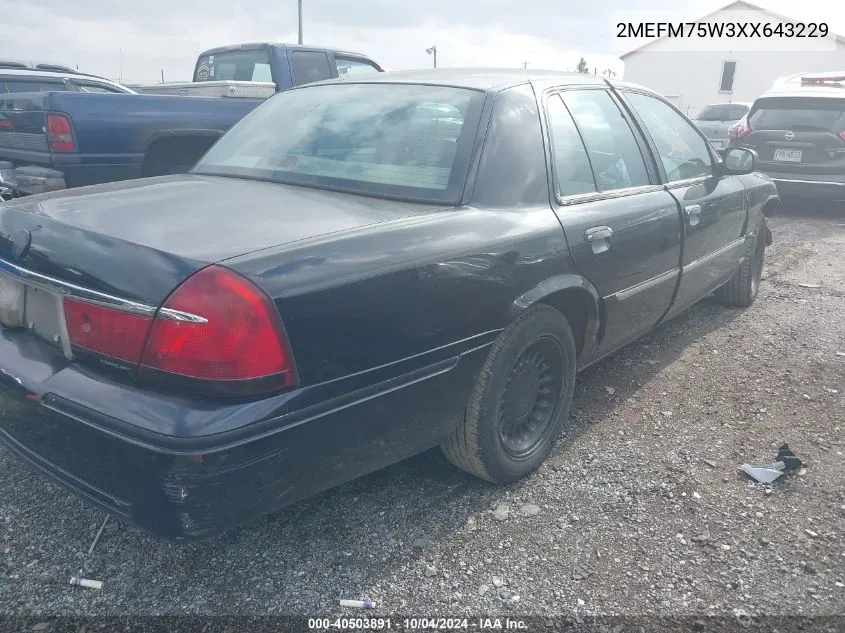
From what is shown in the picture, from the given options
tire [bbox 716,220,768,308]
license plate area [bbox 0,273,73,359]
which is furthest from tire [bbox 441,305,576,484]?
tire [bbox 716,220,768,308]

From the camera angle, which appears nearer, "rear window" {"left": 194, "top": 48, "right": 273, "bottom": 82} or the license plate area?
the license plate area

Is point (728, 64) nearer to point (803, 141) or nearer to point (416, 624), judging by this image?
point (803, 141)

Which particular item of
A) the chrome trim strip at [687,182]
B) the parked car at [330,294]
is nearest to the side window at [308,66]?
the parked car at [330,294]

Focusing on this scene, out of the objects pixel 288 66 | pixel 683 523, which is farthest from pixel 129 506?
pixel 288 66

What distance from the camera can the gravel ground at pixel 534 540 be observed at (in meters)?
2.21

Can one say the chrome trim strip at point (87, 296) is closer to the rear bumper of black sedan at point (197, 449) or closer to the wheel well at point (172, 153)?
the rear bumper of black sedan at point (197, 449)

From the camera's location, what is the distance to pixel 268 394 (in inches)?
74.7

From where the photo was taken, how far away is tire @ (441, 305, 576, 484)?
258 centimetres

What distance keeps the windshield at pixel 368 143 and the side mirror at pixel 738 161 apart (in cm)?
228

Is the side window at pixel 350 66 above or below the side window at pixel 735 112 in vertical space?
above

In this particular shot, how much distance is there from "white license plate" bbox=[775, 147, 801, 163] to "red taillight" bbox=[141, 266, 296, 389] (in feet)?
28.4

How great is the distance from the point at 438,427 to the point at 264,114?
6.25 ft

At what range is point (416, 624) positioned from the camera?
210cm

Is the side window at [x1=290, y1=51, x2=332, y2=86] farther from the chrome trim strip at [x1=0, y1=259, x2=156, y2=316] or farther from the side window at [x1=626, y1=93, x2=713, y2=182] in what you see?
the chrome trim strip at [x1=0, y1=259, x2=156, y2=316]
